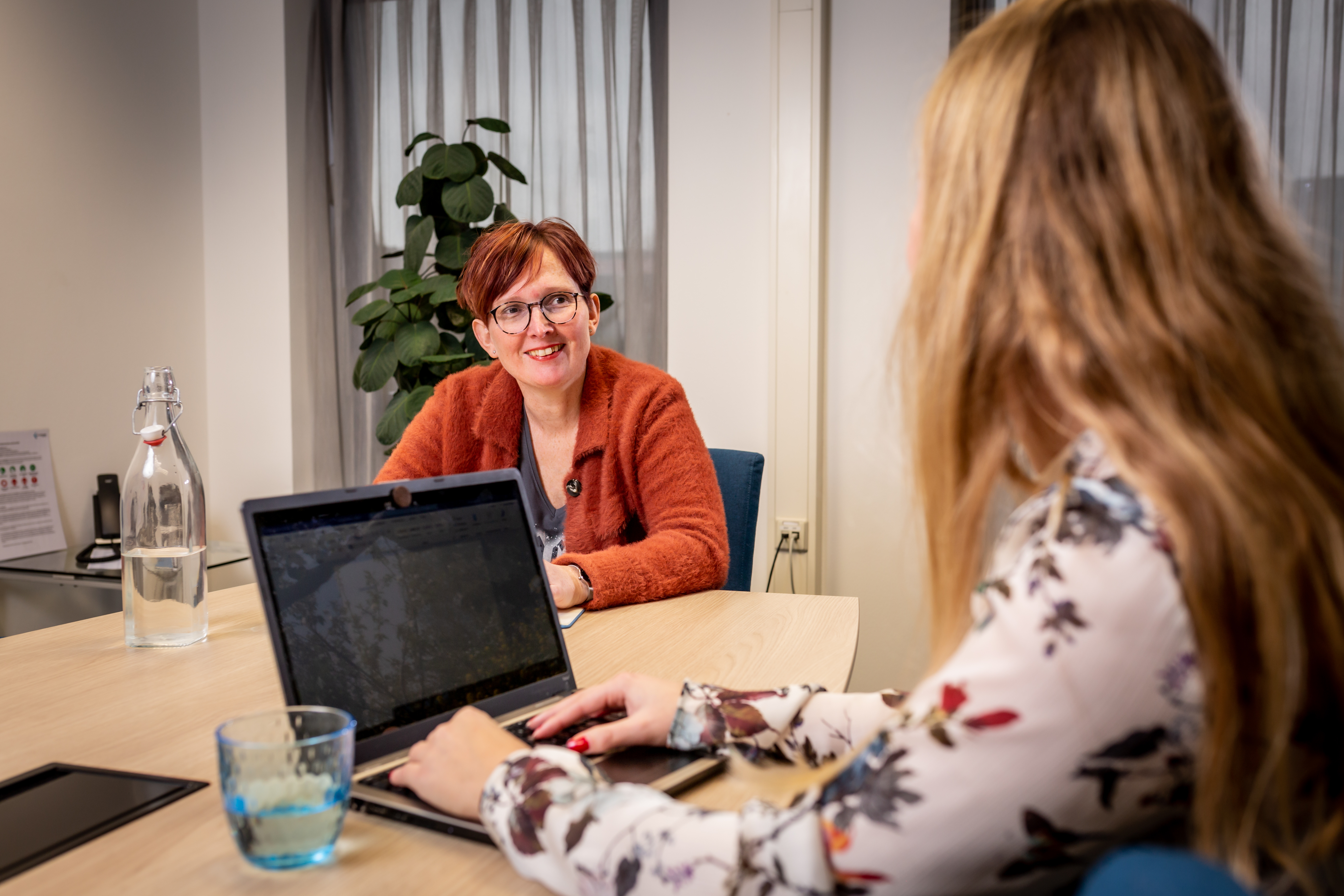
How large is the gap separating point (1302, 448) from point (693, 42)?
8.35 feet

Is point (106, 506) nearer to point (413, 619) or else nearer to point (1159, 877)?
point (413, 619)

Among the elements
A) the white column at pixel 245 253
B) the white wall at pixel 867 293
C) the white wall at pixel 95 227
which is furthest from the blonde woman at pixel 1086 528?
the white column at pixel 245 253

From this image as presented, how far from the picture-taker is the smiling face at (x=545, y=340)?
1722mm

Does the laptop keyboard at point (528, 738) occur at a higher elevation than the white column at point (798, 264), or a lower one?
lower

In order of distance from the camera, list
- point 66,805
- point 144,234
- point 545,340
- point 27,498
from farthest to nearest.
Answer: point 144,234, point 27,498, point 545,340, point 66,805

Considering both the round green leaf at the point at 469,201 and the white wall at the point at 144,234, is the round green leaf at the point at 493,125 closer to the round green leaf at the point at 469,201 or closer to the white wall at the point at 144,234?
the round green leaf at the point at 469,201

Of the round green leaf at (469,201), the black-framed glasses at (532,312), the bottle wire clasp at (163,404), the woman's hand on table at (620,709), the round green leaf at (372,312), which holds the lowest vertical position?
the woman's hand on table at (620,709)

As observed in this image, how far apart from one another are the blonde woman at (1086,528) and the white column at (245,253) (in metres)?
2.80

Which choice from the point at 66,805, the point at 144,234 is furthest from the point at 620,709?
the point at 144,234

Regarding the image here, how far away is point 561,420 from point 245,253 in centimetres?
190

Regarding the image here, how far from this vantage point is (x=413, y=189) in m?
2.72

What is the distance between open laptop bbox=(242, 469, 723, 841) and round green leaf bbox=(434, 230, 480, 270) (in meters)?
1.88

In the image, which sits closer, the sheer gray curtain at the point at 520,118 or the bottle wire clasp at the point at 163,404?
the bottle wire clasp at the point at 163,404

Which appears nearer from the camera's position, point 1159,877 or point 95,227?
point 1159,877
